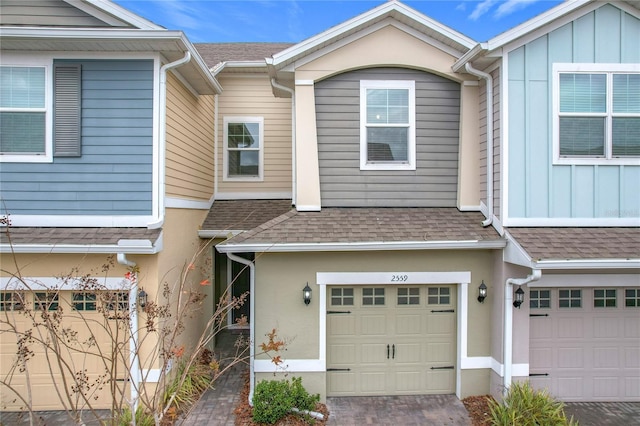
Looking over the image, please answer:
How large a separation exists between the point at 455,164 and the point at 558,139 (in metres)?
1.70

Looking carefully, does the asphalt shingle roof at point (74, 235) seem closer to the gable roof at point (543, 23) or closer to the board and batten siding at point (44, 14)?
the board and batten siding at point (44, 14)

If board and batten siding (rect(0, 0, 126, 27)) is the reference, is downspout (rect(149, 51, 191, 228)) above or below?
below

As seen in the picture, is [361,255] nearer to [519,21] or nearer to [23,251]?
[519,21]

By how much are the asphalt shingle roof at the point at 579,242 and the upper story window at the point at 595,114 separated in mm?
1167

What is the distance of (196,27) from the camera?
12344mm

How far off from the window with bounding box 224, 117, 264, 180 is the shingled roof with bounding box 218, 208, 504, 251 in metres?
3.40

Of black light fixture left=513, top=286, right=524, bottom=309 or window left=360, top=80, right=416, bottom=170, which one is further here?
window left=360, top=80, right=416, bottom=170

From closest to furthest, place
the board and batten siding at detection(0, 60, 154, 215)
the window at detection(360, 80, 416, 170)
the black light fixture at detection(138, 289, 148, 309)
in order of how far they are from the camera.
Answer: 1. the black light fixture at detection(138, 289, 148, 309)
2. the board and batten siding at detection(0, 60, 154, 215)
3. the window at detection(360, 80, 416, 170)

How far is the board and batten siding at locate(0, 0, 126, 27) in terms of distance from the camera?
6.63 m

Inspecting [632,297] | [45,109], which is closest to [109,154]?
[45,109]

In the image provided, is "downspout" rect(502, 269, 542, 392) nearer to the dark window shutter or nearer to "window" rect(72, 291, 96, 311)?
"window" rect(72, 291, 96, 311)

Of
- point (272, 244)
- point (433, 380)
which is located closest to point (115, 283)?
point (272, 244)

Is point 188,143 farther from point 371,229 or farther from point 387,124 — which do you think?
point 371,229

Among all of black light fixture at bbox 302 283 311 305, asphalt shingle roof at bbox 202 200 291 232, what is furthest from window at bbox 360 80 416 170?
asphalt shingle roof at bbox 202 200 291 232
